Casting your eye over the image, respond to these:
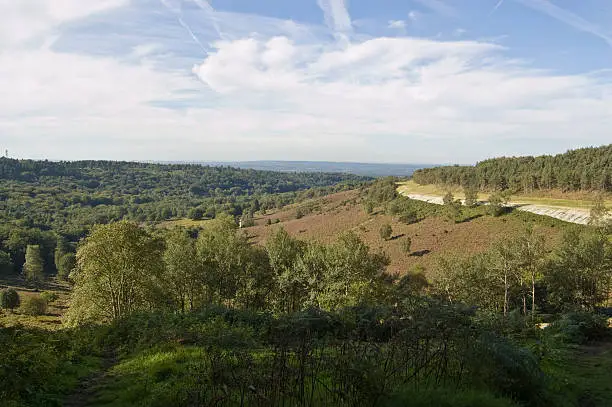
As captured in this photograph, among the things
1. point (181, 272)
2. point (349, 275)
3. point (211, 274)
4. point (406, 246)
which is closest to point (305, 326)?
point (349, 275)

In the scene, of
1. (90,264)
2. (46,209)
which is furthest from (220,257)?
(46,209)

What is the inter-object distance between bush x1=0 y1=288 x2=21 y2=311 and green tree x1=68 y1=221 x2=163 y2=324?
53.2 meters

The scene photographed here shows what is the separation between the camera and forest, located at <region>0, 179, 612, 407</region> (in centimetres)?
862

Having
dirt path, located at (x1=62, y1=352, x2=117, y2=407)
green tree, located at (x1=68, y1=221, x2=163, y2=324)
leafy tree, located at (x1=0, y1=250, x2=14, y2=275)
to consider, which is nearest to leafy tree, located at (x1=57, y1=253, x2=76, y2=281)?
leafy tree, located at (x1=0, y1=250, x2=14, y2=275)

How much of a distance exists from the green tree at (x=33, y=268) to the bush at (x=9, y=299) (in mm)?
25488

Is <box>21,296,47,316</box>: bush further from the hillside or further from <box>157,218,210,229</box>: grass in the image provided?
<box>157,218,210,229</box>: grass

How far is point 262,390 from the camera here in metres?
8.15

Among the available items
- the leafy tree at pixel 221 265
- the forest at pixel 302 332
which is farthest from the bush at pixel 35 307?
the leafy tree at pixel 221 265

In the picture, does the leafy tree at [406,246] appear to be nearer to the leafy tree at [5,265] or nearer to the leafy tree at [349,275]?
the leafy tree at [349,275]

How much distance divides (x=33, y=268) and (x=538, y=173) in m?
128

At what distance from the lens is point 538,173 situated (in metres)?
103

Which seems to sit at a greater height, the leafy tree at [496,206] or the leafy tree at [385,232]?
the leafy tree at [496,206]

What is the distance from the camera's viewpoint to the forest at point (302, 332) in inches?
340

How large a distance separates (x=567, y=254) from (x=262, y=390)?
38250mm
